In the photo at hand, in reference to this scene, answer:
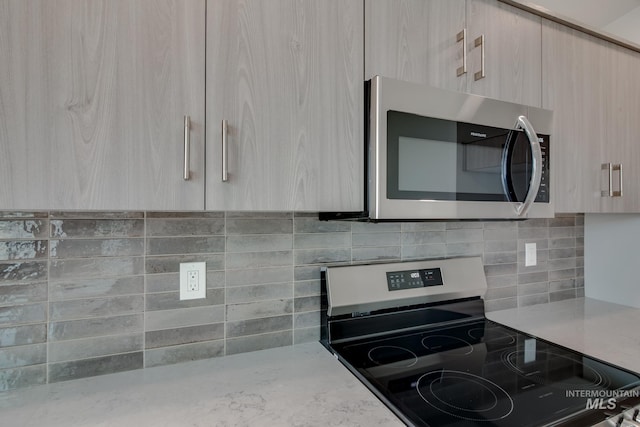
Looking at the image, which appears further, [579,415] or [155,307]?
[155,307]

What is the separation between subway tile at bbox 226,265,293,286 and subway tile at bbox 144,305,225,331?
0.32 ft

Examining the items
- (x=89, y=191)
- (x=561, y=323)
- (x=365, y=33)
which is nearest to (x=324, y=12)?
(x=365, y=33)

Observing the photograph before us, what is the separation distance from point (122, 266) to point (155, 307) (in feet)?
0.51

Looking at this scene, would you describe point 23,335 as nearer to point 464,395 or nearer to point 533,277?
point 464,395

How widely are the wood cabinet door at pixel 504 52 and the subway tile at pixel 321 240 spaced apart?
66 centimetres

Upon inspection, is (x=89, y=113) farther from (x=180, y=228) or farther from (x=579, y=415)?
(x=579, y=415)

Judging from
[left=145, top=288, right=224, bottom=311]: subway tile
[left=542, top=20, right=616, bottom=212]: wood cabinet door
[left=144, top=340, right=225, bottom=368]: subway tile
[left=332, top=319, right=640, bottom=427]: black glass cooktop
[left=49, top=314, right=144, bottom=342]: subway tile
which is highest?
[left=542, top=20, right=616, bottom=212]: wood cabinet door

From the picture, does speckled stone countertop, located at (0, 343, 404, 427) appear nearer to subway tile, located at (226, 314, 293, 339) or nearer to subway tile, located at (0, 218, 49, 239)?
subway tile, located at (226, 314, 293, 339)

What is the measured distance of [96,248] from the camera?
924 millimetres

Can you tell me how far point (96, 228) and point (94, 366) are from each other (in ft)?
1.29

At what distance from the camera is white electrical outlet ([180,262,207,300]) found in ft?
3.31

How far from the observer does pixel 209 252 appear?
104 centimetres

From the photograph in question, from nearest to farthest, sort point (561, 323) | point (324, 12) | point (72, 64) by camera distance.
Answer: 1. point (72, 64)
2. point (324, 12)
3. point (561, 323)

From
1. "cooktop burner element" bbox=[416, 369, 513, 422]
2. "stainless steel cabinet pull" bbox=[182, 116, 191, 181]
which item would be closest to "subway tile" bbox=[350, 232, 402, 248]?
"cooktop burner element" bbox=[416, 369, 513, 422]
